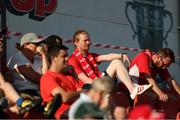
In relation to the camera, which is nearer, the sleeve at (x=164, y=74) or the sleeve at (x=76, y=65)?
the sleeve at (x=76, y=65)

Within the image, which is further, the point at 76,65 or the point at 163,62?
the point at 163,62

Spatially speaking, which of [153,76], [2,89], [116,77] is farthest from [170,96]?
[2,89]

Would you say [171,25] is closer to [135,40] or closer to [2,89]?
[135,40]

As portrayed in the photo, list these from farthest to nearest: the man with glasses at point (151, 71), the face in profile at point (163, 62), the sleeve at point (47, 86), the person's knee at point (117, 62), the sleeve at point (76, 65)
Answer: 1. the face in profile at point (163, 62)
2. the man with glasses at point (151, 71)
3. the person's knee at point (117, 62)
4. the sleeve at point (76, 65)
5. the sleeve at point (47, 86)

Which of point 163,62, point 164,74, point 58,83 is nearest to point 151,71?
point 163,62

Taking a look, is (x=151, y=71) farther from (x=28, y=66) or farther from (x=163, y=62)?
(x=28, y=66)

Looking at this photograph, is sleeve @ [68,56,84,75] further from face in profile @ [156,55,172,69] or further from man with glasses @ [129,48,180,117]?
face in profile @ [156,55,172,69]

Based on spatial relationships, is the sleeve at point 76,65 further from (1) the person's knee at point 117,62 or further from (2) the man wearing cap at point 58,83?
(2) the man wearing cap at point 58,83

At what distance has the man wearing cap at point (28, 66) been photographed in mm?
7105

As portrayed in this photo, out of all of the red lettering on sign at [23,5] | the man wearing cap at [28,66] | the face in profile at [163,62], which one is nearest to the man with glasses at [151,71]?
the face in profile at [163,62]

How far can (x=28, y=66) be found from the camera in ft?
24.1

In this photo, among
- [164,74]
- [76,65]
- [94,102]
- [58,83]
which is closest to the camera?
[94,102]

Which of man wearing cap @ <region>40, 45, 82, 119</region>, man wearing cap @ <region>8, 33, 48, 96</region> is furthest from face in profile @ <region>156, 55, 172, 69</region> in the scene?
man wearing cap @ <region>40, 45, 82, 119</region>

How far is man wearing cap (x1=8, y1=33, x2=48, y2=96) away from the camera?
7105 millimetres
